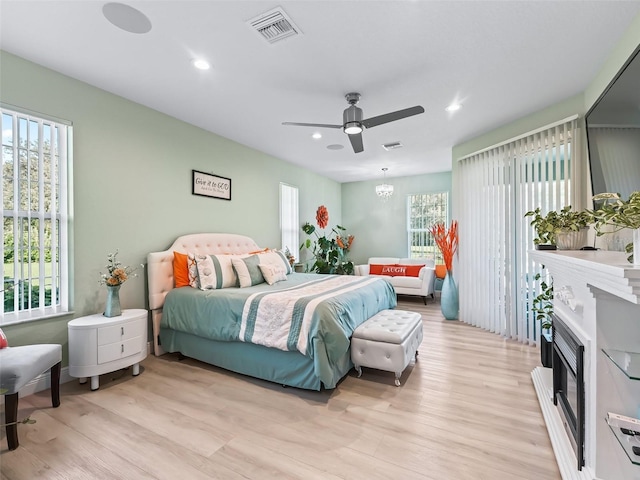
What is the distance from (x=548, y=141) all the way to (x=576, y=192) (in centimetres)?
66

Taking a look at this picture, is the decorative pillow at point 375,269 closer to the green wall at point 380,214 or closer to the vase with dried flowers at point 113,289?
the green wall at point 380,214

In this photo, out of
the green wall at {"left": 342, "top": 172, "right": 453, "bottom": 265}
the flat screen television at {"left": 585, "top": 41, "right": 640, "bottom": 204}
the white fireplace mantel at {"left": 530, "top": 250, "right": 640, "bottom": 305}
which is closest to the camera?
the white fireplace mantel at {"left": 530, "top": 250, "right": 640, "bottom": 305}

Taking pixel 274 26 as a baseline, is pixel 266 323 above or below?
below

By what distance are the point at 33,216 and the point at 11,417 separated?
61.4 inches

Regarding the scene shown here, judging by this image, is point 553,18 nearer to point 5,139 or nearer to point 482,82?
point 482,82

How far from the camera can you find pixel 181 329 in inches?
119

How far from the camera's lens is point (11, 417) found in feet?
6.01

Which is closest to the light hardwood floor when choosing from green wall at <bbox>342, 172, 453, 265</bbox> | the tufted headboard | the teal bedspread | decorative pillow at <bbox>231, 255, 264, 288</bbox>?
the teal bedspread

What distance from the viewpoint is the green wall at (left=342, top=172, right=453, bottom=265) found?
6781mm

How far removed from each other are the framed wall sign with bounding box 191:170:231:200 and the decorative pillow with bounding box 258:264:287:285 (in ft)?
4.21

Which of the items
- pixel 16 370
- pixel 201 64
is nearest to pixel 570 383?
pixel 16 370

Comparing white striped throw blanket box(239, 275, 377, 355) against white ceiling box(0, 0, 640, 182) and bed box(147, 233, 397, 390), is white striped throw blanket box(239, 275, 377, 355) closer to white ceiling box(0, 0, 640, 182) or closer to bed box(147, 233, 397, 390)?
bed box(147, 233, 397, 390)

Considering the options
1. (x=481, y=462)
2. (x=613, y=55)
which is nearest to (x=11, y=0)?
(x=481, y=462)

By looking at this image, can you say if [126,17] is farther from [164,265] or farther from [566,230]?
[566,230]
